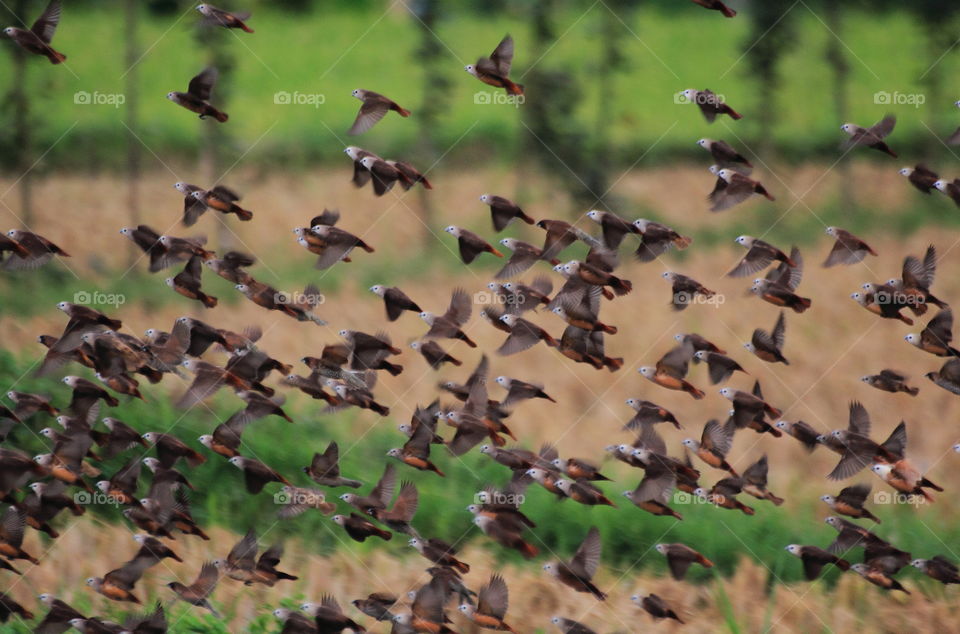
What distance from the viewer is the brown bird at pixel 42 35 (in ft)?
24.0

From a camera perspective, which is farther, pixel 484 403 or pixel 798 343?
pixel 798 343

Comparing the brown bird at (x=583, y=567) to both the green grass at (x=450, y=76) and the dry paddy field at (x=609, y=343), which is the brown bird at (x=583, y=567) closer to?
the dry paddy field at (x=609, y=343)

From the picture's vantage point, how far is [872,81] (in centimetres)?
1611

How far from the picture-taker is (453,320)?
23.2 feet

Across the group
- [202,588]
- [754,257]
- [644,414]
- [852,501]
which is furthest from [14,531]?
[852,501]

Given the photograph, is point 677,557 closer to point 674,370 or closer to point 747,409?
point 747,409

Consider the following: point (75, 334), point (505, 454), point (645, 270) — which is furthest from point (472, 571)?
point (645, 270)

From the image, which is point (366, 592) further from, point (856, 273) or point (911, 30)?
point (911, 30)

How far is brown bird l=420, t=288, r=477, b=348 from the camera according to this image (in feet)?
22.9

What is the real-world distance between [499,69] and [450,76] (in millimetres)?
7272

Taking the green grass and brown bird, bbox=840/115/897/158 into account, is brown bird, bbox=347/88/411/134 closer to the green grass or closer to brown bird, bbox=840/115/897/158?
brown bird, bbox=840/115/897/158

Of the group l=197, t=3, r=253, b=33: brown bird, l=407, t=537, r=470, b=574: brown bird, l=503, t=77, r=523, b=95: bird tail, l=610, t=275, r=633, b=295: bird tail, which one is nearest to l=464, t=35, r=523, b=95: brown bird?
l=503, t=77, r=523, b=95: bird tail

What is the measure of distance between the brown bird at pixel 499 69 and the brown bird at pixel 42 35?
2211 mm

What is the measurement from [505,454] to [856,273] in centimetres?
677
